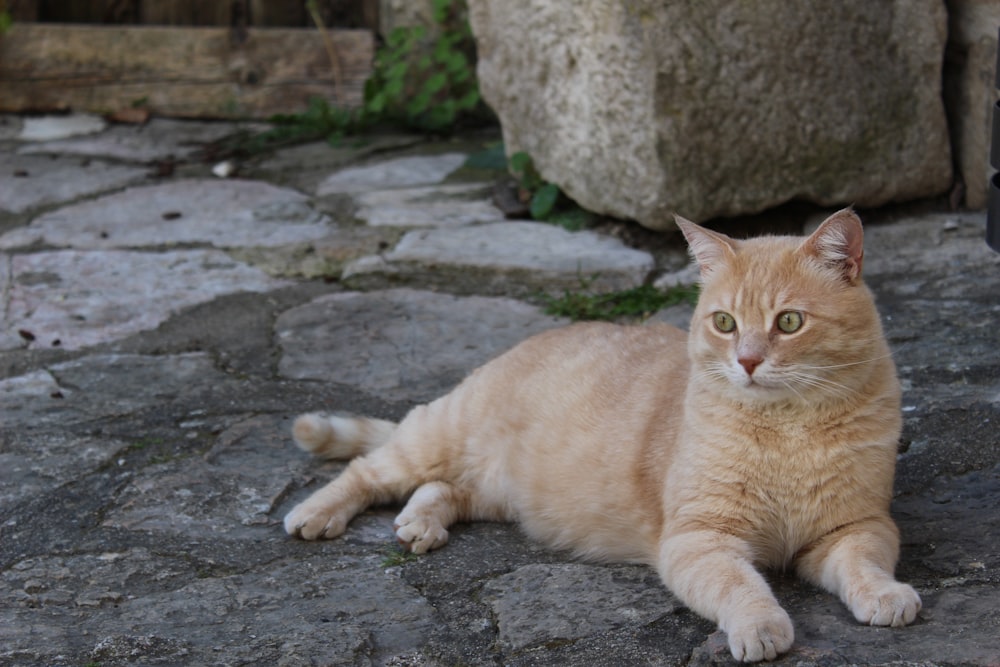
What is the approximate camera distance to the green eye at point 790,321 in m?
2.96

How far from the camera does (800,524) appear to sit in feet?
9.80

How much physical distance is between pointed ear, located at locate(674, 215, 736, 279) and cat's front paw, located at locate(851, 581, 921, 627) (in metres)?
0.94

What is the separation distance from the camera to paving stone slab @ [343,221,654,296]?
17.9 feet

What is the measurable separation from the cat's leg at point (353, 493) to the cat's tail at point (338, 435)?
116 mm

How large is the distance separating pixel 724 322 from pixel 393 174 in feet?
13.8

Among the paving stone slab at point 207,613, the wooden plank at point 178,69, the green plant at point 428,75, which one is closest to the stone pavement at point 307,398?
the paving stone slab at point 207,613

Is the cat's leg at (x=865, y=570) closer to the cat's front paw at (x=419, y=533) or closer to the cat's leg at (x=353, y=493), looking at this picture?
the cat's front paw at (x=419, y=533)

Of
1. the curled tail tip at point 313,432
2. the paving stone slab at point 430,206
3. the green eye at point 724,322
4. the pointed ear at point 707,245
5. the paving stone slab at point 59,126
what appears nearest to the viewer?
the green eye at point 724,322

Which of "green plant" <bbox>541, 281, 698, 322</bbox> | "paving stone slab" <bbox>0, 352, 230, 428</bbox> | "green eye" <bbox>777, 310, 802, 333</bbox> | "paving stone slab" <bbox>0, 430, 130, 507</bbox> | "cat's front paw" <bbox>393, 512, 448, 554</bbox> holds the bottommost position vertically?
"paving stone slab" <bbox>0, 352, 230, 428</bbox>

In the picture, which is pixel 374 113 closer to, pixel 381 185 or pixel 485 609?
pixel 381 185

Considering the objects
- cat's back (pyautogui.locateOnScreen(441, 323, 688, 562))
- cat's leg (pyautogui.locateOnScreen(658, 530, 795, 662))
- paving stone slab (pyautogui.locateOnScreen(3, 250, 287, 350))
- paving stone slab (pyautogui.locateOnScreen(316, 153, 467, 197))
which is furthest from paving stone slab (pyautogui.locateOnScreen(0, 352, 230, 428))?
cat's leg (pyautogui.locateOnScreen(658, 530, 795, 662))

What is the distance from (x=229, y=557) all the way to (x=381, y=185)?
147 inches

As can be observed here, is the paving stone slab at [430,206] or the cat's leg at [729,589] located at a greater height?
the cat's leg at [729,589]

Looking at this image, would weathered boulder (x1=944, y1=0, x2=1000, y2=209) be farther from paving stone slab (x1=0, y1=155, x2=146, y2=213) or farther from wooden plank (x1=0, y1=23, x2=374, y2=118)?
paving stone slab (x1=0, y1=155, x2=146, y2=213)
